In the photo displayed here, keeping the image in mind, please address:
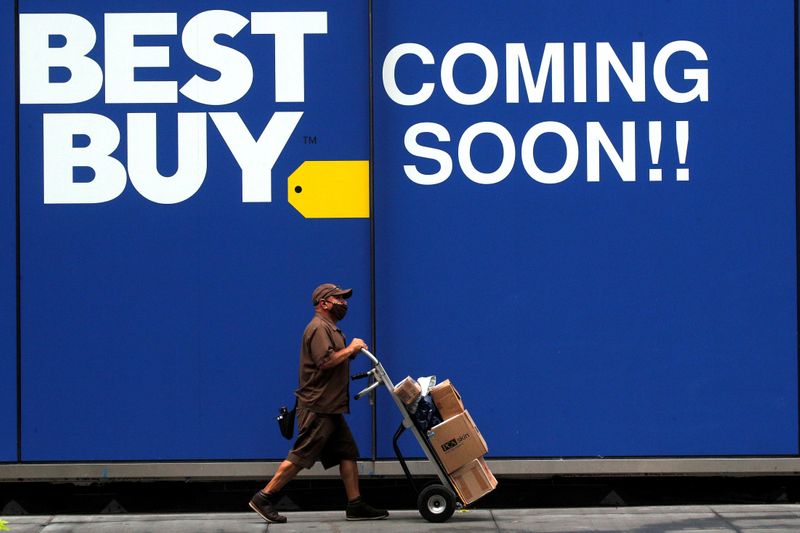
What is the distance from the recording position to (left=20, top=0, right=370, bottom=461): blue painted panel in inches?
338

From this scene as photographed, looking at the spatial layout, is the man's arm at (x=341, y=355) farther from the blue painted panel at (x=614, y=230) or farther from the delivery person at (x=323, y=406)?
the blue painted panel at (x=614, y=230)

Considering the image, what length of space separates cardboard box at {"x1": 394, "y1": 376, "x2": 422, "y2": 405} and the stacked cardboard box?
15 centimetres

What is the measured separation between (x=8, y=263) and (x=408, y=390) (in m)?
3.40

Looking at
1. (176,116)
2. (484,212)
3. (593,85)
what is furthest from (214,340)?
(593,85)

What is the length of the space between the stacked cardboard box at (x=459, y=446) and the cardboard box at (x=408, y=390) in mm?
151

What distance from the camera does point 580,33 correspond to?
8664 mm

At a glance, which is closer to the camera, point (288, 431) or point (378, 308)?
point (288, 431)

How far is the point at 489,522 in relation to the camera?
8.16 metres

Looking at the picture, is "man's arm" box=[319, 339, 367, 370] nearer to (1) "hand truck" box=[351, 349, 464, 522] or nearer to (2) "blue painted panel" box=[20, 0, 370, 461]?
(1) "hand truck" box=[351, 349, 464, 522]

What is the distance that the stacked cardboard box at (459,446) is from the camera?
25.6 feet

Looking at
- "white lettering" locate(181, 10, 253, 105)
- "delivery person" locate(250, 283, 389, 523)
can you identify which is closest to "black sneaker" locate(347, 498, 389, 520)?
"delivery person" locate(250, 283, 389, 523)

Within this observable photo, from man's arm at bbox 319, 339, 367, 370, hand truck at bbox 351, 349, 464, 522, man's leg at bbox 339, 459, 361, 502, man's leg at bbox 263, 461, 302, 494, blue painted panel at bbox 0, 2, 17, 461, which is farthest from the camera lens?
blue painted panel at bbox 0, 2, 17, 461

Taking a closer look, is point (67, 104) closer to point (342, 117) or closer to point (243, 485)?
point (342, 117)

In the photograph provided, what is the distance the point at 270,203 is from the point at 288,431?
6.07ft
